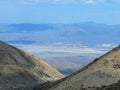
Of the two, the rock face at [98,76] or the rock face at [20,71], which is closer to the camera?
the rock face at [98,76]

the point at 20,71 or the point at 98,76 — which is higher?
the point at 98,76

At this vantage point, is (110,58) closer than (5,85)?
Yes

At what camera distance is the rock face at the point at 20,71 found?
71.2m

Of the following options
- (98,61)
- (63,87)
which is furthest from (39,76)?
(63,87)

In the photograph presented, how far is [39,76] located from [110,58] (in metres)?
27.3

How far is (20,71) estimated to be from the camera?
75.9 metres

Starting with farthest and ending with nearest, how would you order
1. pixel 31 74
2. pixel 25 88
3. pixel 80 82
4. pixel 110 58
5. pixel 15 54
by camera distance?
pixel 15 54, pixel 31 74, pixel 25 88, pixel 110 58, pixel 80 82

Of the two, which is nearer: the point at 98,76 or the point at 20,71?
the point at 98,76

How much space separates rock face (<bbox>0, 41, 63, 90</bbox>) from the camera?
234 feet

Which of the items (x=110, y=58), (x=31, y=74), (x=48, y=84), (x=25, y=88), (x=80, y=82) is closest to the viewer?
(x=80, y=82)

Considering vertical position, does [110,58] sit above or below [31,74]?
above

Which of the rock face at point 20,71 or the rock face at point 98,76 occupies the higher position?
the rock face at point 98,76

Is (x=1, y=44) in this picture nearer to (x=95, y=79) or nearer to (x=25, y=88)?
(x=25, y=88)

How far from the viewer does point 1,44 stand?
82.8m
